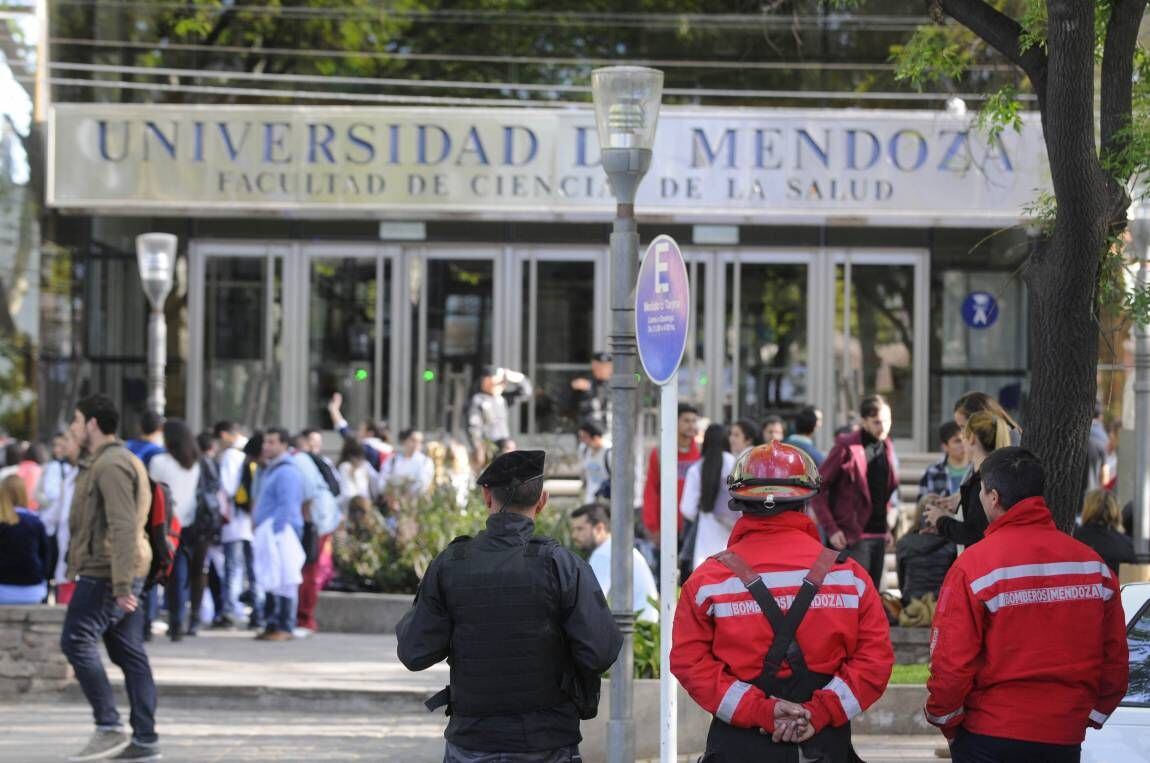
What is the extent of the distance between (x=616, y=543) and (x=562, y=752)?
295 cm

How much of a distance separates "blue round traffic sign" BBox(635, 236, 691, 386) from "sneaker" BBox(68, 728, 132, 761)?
12.8 feet

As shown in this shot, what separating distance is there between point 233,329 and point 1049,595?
20.4m

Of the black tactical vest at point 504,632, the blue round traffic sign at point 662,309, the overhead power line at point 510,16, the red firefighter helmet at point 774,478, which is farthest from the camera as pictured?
the overhead power line at point 510,16

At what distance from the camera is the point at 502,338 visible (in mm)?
→ 24141

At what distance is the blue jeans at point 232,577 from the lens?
14953mm

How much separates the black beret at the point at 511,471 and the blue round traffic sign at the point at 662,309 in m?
2.36

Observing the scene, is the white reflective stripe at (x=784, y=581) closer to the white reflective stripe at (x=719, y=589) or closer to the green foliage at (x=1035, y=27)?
the white reflective stripe at (x=719, y=589)

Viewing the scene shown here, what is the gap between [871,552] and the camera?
39.8 ft

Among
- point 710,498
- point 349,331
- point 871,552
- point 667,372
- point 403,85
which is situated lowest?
point 871,552

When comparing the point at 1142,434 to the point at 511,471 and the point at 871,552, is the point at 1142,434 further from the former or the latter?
the point at 511,471

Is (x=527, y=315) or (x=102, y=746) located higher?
(x=527, y=315)

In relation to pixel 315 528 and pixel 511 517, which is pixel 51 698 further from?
pixel 511 517

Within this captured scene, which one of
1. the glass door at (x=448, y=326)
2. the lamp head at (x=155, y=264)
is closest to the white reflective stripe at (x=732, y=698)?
the lamp head at (x=155, y=264)

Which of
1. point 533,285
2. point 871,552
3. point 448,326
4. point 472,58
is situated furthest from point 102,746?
point 472,58
